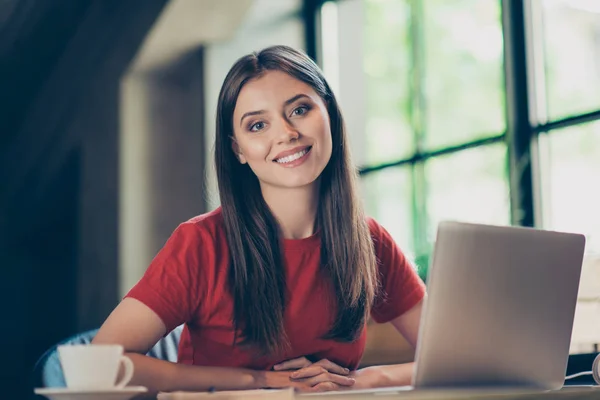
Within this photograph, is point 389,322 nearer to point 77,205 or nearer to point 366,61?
point 366,61

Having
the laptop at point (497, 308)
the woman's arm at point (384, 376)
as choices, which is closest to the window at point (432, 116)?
the woman's arm at point (384, 376)

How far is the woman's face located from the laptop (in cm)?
62

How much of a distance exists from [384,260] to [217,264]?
44 centimetres

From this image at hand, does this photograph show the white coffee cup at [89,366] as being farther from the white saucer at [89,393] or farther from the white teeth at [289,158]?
the white teeth at [289,158]

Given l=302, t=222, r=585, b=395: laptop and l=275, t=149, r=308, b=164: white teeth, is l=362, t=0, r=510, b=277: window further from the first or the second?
l=302, t=222, r=585, b=395: laptop

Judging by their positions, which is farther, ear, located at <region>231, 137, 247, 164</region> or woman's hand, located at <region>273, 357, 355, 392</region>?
ear, located at <region>231, 137, 247, 164</region>

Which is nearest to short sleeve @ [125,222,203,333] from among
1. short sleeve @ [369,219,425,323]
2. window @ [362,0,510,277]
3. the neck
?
the neck

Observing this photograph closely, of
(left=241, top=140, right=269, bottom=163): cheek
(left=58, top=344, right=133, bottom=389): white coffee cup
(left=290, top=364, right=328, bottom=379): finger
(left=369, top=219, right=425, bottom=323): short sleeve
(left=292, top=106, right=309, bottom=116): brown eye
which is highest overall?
(left=292, top=106, right=309, bottom=116): brown eye

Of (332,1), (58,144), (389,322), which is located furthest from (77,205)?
(389,322)

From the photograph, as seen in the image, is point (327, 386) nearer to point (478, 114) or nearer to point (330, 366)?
point (330, 366)

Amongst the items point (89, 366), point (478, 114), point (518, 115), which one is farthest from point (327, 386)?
point (478, 114)

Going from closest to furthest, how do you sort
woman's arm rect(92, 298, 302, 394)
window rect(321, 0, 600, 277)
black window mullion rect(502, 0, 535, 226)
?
woman's arm rect(92, 298, 302, 394) < window rect(321, 0, 600, 277) < black window mullion rect(502, 0, 535, 226)

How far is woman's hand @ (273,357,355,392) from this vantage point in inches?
57.1

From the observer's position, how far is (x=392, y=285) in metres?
1.83
